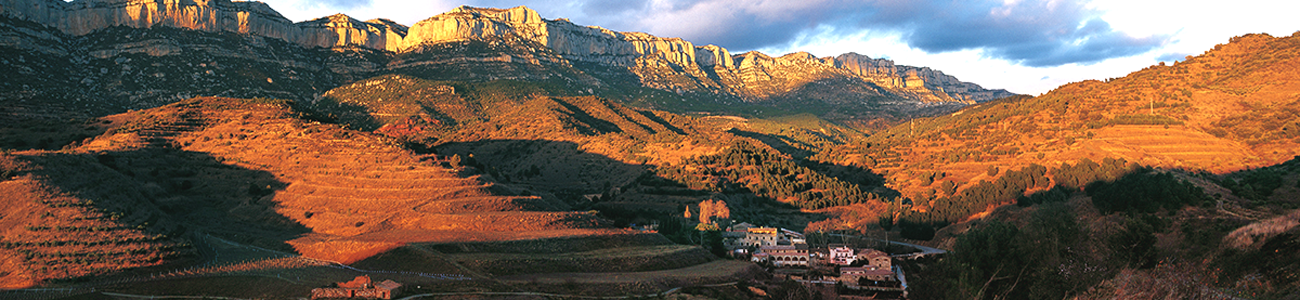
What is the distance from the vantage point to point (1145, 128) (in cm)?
8150

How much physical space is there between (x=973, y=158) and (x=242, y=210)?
91.6m

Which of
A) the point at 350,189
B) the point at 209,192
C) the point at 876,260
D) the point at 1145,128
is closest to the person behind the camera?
the point at 350,189

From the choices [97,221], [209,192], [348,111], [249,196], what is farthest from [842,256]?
[348,111]

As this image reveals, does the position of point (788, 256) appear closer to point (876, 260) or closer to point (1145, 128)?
point (876, 260)

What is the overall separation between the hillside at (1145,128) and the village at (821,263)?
929 inches

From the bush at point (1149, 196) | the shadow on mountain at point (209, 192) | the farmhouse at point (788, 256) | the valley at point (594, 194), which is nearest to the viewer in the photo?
the valley at point (594, 194)

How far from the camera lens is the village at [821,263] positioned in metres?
53.3

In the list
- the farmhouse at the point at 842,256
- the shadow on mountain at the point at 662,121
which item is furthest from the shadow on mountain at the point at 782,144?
the farmhouse at the point at 842,256

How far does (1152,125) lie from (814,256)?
4534cm

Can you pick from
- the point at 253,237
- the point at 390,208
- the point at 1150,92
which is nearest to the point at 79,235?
the point at 253,237

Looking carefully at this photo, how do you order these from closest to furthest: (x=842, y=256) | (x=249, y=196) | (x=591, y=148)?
1. (x=249, y=196)
2. (x=842, y=256)
3. (x=591, y=148)

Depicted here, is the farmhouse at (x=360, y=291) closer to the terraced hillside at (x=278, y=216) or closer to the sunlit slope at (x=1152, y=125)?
the terraced hillside at (x=278, y=216)

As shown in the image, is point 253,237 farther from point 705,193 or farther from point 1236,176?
point 1236,176

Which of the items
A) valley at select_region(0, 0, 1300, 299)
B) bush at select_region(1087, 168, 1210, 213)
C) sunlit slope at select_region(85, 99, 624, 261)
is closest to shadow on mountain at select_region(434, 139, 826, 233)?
valley at select_region(0, 0, 1300, 299)
